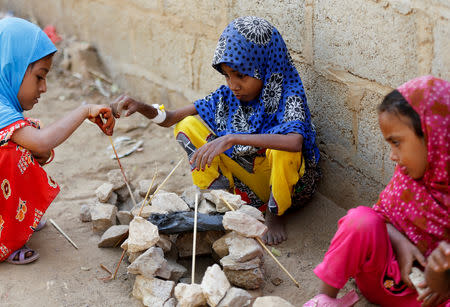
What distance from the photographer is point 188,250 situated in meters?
2.92

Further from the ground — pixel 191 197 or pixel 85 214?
pixel 191 197

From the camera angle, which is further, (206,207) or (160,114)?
(160,114)

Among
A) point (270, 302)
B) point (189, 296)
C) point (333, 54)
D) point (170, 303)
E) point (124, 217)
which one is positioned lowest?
point (124, 217)

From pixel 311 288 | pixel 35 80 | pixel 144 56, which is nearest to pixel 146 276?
pixel 311 288

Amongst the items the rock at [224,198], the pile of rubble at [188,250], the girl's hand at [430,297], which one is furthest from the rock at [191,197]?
the girl's hand at [430,297]

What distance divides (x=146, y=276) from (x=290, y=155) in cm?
100

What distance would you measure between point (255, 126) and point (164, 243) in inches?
34.6

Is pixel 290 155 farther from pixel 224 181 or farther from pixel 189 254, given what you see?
pixel 189 254

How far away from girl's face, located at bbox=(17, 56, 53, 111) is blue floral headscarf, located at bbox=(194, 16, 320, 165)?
3.07 feet

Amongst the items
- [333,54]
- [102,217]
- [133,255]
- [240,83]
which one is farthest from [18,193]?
[333,54]

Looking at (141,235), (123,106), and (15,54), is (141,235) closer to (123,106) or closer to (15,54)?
(123,106)

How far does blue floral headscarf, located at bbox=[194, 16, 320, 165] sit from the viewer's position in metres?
2.95

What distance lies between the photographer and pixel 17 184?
2861mm

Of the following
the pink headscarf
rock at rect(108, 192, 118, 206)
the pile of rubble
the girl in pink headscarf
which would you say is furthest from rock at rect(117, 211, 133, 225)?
the pink headscarf
